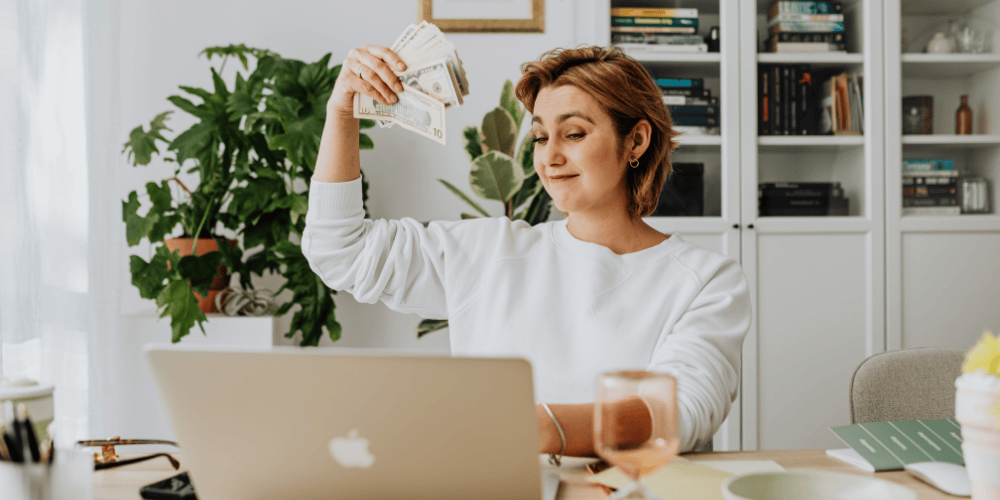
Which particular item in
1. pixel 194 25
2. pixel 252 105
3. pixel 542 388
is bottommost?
pixel 542 388

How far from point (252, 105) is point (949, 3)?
2661 millimetres

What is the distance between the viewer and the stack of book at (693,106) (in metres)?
2.51

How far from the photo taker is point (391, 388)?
1.96 ft

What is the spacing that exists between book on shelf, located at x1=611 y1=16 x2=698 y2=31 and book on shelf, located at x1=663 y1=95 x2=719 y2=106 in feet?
0.88

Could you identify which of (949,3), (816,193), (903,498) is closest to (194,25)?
(816,193)

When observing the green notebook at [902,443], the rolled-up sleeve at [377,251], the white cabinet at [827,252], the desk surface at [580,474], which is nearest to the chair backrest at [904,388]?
the green notebook at [902,443]

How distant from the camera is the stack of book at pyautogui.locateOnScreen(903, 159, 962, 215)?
2.52 metres

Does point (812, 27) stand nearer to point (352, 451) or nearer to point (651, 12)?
point (651, 12)

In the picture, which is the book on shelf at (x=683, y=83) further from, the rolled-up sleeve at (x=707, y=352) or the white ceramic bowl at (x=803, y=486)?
the white ceramic bowl at (x=803, y=486)

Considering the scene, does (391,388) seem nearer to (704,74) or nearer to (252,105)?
(252,105)

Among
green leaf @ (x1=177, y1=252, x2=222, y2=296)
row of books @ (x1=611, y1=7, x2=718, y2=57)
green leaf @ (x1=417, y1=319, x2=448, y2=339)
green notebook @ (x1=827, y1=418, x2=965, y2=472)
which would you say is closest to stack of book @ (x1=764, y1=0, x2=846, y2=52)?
row of books @ (x1=611, y1=7, x2=718, y2=57)

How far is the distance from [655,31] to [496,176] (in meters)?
0.89

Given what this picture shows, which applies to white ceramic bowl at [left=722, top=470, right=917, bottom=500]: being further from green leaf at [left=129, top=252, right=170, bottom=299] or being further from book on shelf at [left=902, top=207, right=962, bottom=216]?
book on shelf at [left=902, top=207, right=962, bottom=216]

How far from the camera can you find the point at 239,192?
86.2 inches
